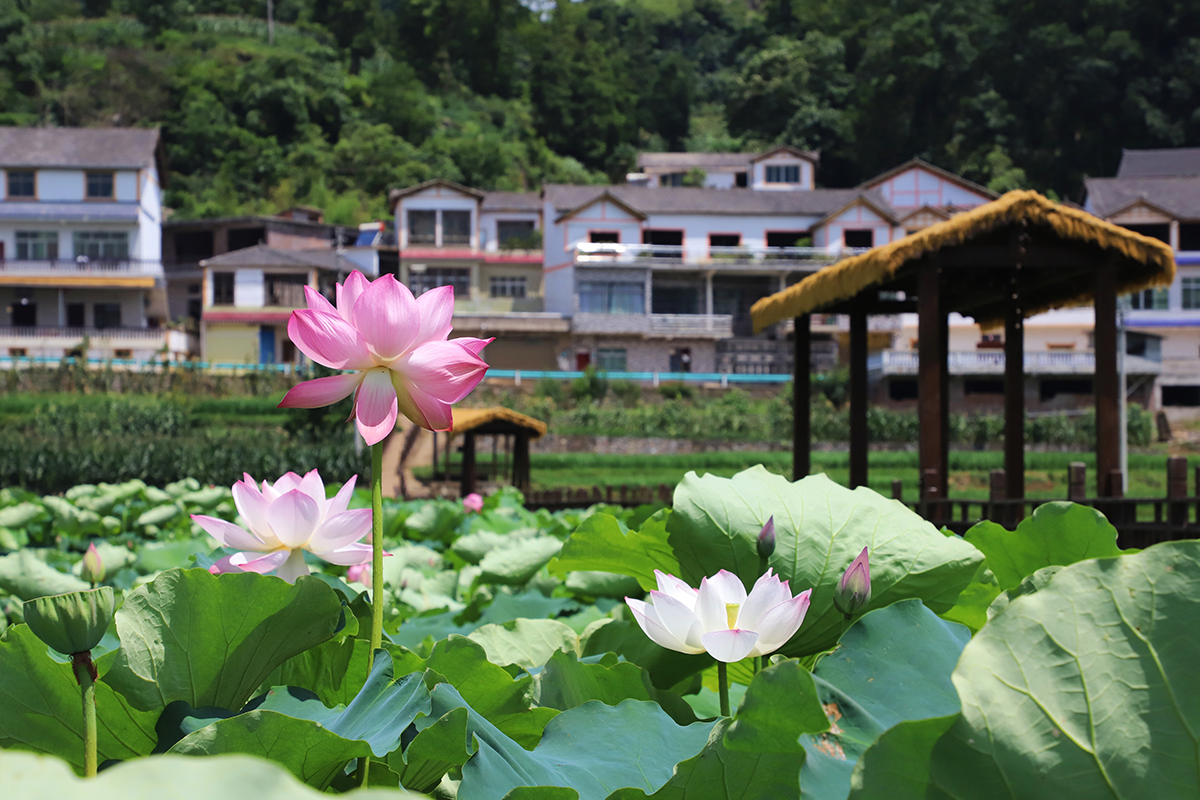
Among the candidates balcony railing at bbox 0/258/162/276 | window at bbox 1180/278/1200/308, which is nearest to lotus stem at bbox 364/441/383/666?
balcony railing at bbox 0/258/162/276

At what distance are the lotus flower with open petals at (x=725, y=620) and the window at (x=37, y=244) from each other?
138 feet

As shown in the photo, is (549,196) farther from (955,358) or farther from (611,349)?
(955,358)

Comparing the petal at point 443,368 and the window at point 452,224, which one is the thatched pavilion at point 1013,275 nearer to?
the petal at point 443,368

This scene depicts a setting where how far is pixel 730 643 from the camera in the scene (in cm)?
89

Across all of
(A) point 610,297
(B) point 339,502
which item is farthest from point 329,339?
(A) point 610,297

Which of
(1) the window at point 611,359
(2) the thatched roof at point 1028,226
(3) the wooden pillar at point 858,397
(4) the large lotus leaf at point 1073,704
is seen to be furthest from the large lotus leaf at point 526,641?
(1) the window at point 611,359

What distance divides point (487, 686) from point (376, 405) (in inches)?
13.5

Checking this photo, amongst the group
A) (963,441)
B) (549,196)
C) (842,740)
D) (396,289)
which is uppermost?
(549,196)

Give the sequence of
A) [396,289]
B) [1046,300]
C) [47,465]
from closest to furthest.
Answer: [396,289]
[1046,300]
[47,465]

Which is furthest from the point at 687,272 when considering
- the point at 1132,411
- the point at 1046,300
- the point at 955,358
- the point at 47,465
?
the point at 1046,300

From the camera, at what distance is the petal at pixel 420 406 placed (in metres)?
0.92

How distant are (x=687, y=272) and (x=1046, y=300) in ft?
96.7

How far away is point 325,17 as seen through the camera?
254ft

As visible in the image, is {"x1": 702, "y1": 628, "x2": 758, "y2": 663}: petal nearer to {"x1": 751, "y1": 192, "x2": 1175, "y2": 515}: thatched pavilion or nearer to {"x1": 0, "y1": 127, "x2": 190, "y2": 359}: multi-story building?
{"x1": 751, "y1": 192, "x2": 1175, "y2": 515}: thatched pavilion
